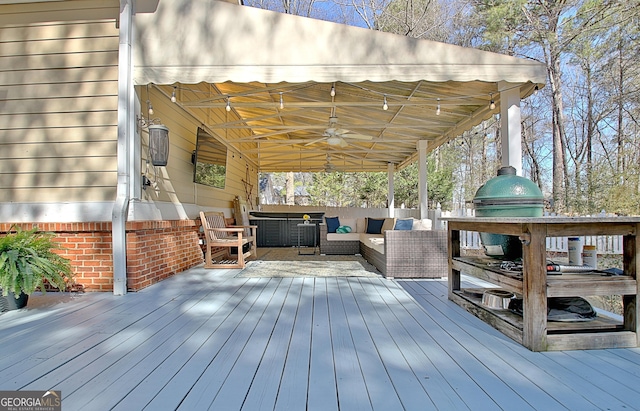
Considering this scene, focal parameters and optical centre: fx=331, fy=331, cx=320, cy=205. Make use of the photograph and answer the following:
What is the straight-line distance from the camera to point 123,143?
3873 mm

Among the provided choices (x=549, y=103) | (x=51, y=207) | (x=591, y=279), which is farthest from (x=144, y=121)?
(x=549, y=103)

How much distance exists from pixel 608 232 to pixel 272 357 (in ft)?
7.99

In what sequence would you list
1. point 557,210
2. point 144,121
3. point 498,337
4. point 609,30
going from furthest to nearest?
point 557,210
point 609,30
point 144,121
point 498,337

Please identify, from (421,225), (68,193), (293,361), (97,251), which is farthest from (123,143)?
(421,225)

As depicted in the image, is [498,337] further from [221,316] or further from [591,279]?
[221,316]

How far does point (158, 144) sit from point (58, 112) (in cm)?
121

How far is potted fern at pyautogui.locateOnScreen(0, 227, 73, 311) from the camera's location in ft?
9.59

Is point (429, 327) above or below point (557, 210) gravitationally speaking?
below

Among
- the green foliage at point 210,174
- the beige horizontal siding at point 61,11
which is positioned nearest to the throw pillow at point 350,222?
the green foliage at point 210,174

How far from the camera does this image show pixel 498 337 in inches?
97.6

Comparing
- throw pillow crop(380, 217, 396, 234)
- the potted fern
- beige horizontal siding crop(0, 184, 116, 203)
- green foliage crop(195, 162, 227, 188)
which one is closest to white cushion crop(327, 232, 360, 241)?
throw pillow crop(380, 217, 396, 234)

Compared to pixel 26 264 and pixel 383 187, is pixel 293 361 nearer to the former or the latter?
pixel 26 264

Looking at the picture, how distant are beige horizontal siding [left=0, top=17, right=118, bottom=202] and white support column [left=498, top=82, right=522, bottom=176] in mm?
4914

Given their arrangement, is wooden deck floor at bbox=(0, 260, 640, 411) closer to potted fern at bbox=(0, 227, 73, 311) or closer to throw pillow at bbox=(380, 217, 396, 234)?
potted fern at bbox=(0, 227, 73, 311)
